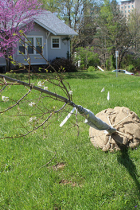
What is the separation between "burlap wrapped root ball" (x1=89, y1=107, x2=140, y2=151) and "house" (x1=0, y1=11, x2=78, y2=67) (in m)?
18.6

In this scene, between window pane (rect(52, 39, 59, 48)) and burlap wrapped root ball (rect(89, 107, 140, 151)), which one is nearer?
burlap wrapped root ball (rect(89, 107, 140, 151))

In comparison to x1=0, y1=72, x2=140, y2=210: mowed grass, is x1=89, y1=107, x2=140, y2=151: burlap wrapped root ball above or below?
above

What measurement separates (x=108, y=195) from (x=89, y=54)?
106 feet

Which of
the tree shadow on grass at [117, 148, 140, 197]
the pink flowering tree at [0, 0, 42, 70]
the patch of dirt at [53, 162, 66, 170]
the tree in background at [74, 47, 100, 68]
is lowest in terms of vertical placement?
the patch of dirt at [53, 162, 66, 170]

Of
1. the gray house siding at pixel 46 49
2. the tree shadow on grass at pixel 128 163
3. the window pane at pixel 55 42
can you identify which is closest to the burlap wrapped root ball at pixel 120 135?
the tree shadow on grass at pixel 128 163

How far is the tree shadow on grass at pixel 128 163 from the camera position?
293cm

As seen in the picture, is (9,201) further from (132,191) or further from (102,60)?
(102,60)

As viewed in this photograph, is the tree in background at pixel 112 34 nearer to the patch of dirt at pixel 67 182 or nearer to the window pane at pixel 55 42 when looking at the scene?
the window pane at pixel 55 42

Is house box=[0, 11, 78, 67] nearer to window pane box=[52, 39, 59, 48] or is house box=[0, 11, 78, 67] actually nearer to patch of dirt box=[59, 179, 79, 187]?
window pane box=[52, 39, 59, 48]

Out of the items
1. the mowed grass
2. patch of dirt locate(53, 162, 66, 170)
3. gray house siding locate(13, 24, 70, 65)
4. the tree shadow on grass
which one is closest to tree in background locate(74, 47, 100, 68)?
gray house siding locate(13, 24, 70, 65)

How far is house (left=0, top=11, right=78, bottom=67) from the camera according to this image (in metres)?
21.6

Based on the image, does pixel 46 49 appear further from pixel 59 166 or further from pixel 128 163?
pixel 128 163

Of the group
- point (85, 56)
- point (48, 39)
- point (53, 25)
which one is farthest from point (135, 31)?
point (48, 39)

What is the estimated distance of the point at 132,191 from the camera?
2.72 meters
